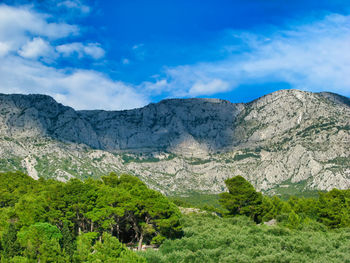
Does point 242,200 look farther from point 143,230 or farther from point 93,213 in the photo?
point 93,213

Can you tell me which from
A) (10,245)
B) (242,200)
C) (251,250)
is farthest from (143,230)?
(242,200)

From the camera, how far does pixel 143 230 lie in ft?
206

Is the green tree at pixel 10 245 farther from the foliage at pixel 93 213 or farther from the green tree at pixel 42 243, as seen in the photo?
the foliage at pixel 93 213

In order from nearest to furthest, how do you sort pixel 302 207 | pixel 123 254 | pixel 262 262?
pixel 123 254 < pixel 262 262 < pixel 302 207

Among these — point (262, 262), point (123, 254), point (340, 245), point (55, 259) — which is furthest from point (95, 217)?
point (340, 245)

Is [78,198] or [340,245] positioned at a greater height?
[78,198]

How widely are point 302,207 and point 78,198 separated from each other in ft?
231

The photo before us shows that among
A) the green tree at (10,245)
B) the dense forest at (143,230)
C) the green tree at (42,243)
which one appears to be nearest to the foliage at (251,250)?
the dense forest at (143,230)

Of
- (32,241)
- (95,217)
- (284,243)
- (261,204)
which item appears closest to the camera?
(32,241)

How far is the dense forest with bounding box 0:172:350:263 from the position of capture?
44.4 metres

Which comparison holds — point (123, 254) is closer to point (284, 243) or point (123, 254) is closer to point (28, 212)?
point (284, 243)

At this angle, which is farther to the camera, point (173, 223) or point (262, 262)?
point (173, 223)

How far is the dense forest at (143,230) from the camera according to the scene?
4438cm

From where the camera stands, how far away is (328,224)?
89.1 m
